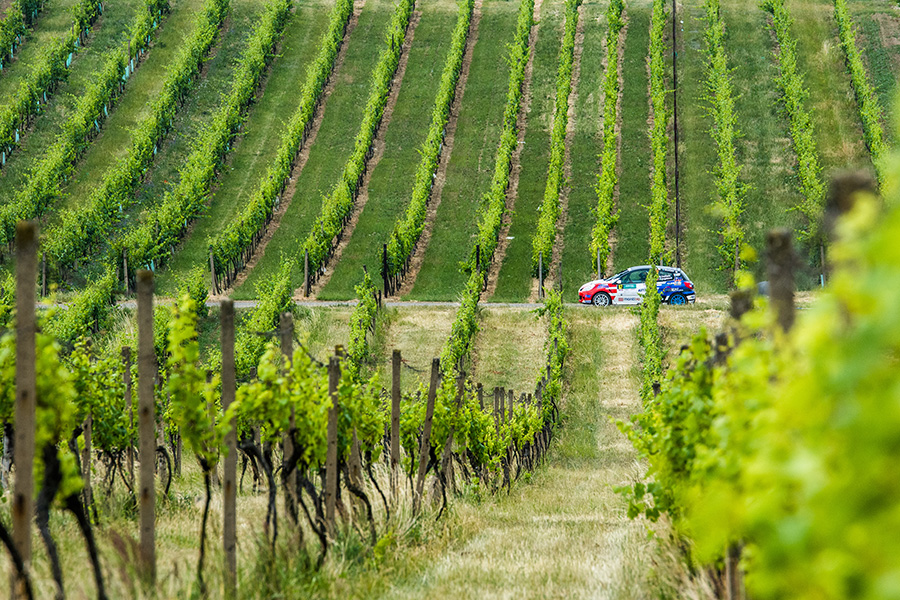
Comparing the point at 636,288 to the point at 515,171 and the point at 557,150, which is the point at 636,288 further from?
the point at 515,171

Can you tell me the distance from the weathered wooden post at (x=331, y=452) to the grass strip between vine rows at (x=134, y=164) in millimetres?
32197

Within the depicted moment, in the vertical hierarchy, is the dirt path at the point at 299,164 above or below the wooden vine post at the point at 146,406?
above

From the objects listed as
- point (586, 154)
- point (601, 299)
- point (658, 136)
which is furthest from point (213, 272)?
point (658, 136)

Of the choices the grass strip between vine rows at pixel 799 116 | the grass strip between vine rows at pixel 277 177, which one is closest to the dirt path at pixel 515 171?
the grass strip between vine rows at pixel 277 177

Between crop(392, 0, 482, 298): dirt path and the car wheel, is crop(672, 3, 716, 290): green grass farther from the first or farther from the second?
crop(392, 0, 482, 298): dirt path

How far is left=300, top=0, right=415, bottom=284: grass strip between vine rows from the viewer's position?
39594 millimetres

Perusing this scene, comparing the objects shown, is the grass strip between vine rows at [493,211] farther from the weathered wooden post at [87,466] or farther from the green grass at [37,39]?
the green grass at [37,39]

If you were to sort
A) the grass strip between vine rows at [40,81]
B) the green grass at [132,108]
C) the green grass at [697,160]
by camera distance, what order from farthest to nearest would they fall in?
the grass strip between vine rows at [40,81], the green grass at [132,108], the green grass at [697,160]

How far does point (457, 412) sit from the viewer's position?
15641 millimetres

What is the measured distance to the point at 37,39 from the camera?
187 feet

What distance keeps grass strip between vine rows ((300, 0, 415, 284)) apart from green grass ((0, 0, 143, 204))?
44.4 feet

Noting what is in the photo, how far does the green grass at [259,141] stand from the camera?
4162 centimetres

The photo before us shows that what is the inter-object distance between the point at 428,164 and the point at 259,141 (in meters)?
9.06

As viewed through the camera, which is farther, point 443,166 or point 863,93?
point 863,93
